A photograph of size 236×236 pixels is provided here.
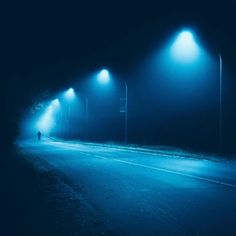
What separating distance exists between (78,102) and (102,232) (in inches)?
4234

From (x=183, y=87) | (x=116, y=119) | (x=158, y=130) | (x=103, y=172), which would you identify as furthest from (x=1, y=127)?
(x=116, y=119)

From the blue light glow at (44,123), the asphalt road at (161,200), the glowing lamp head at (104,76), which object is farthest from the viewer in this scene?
the blue light glow at (44,123)

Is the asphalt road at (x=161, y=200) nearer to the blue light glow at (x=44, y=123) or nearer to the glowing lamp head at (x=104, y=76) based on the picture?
the glowing lamp head at (x=104, y=76)

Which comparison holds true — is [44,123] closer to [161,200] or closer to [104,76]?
[104,76]

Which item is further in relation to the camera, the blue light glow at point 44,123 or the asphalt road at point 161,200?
the blue light glow at point 44,123

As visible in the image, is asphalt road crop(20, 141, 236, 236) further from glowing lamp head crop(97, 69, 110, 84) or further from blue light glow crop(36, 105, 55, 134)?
blue light glow crop(36, 105, 55, 134)

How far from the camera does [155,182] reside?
14.0m

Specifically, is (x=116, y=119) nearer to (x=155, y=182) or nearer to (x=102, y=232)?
(x=155, y=182)

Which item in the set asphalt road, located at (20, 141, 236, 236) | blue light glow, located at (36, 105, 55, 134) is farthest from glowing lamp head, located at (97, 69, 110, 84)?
blue light glow, located at (36, 105, 55, 134)

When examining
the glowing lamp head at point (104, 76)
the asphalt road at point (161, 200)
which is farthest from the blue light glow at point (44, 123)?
the asphalt road at point (161, 200)

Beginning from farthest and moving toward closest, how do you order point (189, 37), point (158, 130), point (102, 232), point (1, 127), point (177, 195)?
point (158, 130) < point (189, 37) < point (1, 127) < point (177, 195) < point (102, 232)

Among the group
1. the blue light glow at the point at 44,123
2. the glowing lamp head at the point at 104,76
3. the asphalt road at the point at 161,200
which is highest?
the glowing lamp head at the point at 104,76

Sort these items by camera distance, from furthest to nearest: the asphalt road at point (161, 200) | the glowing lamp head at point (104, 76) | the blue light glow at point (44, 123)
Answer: the blue light glow at point (44, 123)
the glowing lamp head at point (104, 76)
the asphalt road at point (161, 200)

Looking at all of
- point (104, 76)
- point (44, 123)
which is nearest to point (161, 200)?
point (104, 76)
